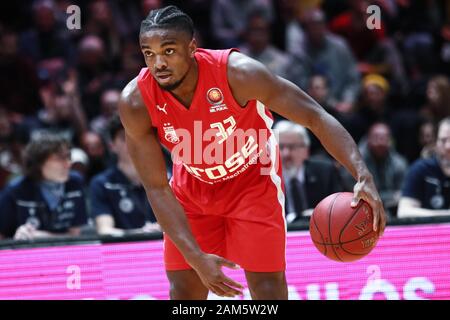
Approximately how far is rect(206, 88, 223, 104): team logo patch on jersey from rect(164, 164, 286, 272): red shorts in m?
0.46

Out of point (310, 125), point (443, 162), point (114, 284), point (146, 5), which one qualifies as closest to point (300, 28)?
point (146, 5)

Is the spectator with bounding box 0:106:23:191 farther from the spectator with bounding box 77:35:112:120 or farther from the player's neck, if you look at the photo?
the player's neck

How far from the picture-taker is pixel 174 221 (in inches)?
173

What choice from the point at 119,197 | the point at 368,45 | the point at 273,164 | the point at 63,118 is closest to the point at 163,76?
the point at 273,164

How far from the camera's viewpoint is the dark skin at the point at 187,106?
4.17m

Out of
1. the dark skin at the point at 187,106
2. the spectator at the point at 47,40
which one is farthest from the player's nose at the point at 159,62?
the spectator at the point at 47,40

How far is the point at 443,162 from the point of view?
663cm

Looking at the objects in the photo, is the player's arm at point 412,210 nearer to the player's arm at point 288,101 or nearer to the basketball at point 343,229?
the basketball at point 343,229

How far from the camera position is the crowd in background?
842 centimetres

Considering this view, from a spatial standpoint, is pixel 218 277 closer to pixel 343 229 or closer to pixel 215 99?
pixel 343 229

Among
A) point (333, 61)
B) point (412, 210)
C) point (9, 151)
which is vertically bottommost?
point (412, 210)

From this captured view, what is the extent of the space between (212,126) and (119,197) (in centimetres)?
248
